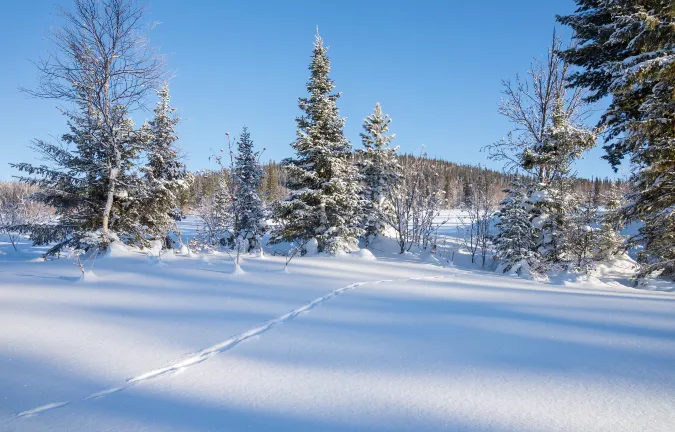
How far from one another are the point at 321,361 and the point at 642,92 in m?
10.2

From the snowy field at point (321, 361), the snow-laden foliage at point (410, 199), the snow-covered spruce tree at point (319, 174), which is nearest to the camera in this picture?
the snowy field at point (321, 361)

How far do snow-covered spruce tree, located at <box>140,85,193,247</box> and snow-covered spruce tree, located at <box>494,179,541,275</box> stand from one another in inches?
509

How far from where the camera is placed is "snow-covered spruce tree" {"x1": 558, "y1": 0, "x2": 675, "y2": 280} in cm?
702

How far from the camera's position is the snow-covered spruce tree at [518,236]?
1154 centimetres

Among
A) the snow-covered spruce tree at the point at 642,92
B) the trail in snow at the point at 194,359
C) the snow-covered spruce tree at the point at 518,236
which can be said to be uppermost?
the snow-covered spruce tree at the point at 642,92

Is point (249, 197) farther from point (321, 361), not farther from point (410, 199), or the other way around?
point (321, 361)

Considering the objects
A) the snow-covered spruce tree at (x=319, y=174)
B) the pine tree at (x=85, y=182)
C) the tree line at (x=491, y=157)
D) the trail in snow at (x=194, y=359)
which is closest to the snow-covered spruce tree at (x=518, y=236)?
the tree line at (x=491, y=157)

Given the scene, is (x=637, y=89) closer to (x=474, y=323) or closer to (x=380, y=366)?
(x=474, y=323)

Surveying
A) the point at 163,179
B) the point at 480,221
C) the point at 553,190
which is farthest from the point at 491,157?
the point at 163,179

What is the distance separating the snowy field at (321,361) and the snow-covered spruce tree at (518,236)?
6.59 metres

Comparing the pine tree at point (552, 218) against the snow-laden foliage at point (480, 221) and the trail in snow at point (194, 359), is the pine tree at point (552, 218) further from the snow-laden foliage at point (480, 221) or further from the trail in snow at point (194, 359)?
the trail in snow at point (194, 359)

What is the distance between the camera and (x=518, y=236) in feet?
43.7

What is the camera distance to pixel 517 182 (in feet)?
45.3

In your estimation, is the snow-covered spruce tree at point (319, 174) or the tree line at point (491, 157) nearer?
the tree line at point (491, 157)
